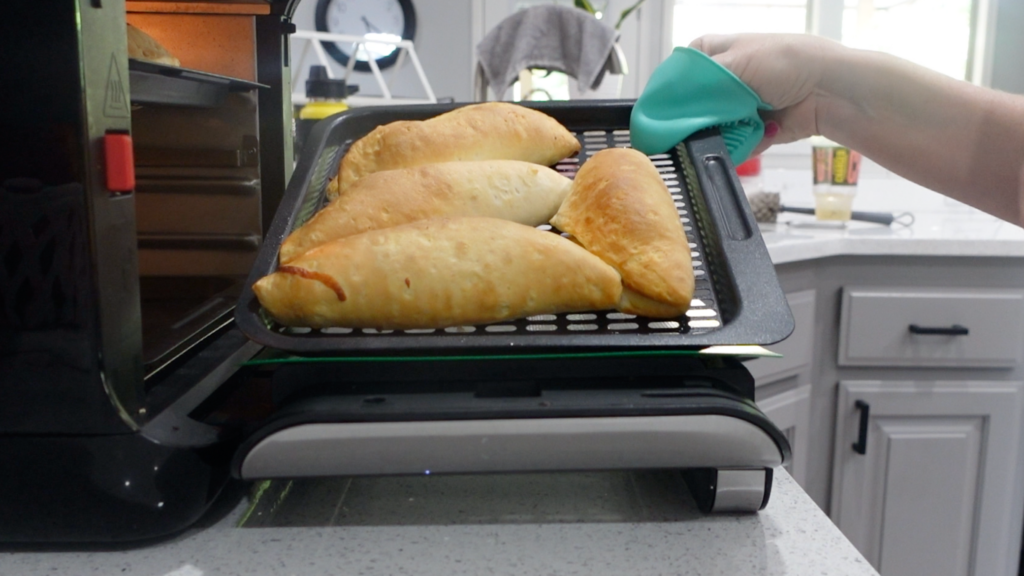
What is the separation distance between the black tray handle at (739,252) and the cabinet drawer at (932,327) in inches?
36.1

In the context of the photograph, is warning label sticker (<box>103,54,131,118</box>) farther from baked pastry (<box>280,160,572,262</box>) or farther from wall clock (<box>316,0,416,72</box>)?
wall clock (<box>316,0,416,72</box>)

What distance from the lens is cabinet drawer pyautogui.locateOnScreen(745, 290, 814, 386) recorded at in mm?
1324

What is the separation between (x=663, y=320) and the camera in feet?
1.49

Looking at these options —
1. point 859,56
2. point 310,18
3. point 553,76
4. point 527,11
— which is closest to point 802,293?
point 859,56

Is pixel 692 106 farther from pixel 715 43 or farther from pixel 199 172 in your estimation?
pixel 199 172

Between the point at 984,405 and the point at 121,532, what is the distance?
4.91 ft

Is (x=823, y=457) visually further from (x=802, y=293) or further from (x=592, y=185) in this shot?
(x=592, y=185)

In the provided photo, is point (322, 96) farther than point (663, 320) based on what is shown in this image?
Yes

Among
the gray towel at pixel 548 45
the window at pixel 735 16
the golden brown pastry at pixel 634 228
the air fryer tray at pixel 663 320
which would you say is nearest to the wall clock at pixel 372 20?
the gray towel at pixel 548 45

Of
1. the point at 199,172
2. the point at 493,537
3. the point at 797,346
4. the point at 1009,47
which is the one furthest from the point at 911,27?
the point at 493,537

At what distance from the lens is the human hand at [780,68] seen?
731mm

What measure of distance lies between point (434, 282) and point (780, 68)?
1.59 ft

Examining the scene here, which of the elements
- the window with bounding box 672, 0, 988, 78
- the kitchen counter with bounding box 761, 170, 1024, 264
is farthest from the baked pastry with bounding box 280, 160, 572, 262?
the window with bounding box 672, 0, 988, 78

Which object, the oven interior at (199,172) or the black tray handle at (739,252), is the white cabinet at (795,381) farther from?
the oven interior at (199,172)
